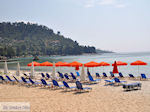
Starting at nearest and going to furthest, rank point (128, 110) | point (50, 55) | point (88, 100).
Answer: point (128, 110), point (88, 100), point (50, 55)

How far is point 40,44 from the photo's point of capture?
200 meters

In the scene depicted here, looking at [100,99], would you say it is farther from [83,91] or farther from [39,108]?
[39,108]

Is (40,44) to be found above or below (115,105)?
above

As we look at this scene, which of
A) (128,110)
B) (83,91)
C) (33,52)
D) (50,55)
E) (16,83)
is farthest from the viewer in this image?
(50,55)

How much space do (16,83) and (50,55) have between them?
17628 cm

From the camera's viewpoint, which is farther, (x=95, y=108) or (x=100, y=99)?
(x=100, y=99)

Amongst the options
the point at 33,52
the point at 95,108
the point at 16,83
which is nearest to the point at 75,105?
the point at 95,108

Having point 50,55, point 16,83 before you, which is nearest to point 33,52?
point 50,55

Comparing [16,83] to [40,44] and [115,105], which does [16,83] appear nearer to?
[115,105]

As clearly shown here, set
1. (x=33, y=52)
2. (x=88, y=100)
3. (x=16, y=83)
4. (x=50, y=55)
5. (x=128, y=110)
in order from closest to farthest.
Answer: (x=128, y=110), (x=88, y=100), (x=16, y=83), (x=33, y=52), (x=50, y=55)

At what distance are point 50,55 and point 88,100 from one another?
18265 centimetres

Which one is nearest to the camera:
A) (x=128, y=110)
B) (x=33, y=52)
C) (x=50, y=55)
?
(x=128, y=110)

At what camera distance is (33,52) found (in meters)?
170

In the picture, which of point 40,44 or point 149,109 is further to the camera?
point 40,44
